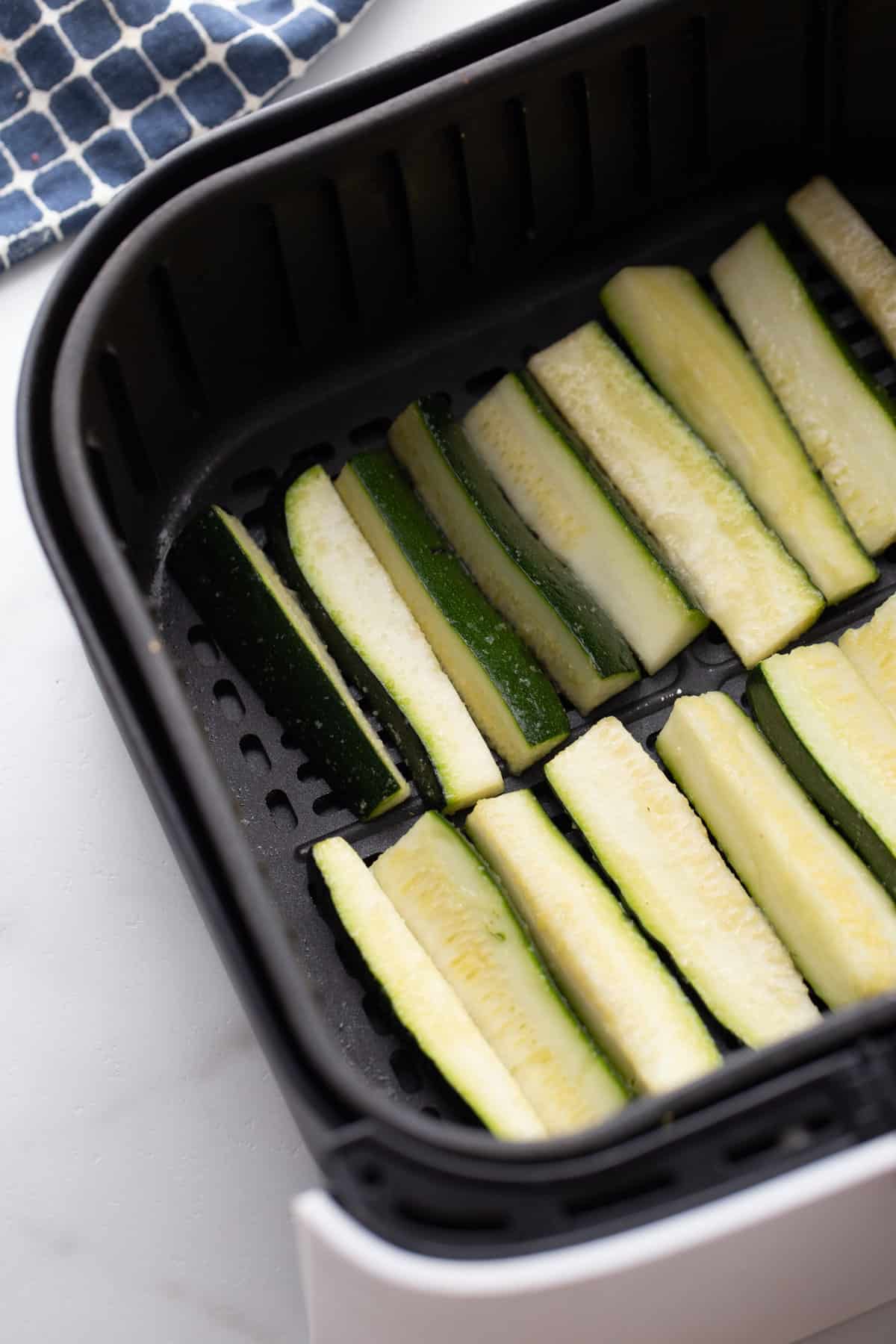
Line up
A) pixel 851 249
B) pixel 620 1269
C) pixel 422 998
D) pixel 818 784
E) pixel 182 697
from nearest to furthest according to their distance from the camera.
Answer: pixel 620 1269 < pixel 182 697 < pixel 422 998 < pixel 818 784 < pixel 851 249

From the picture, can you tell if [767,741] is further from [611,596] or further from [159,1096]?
[159,1096]

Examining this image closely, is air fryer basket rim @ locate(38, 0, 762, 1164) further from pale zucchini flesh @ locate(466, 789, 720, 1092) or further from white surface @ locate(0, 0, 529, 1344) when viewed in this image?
white surface @ locate(0, 0, 529, 1344)

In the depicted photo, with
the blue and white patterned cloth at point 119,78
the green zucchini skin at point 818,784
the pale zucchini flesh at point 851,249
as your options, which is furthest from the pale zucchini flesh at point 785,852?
the blue and white patterned cloth at point 119,78

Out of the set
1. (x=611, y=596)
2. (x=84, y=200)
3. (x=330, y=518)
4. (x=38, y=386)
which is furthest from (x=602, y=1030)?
(x=84, y=200)

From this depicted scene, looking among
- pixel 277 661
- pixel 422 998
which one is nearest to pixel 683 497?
pixel 277 661

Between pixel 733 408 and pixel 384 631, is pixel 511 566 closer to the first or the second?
pixel 384 631

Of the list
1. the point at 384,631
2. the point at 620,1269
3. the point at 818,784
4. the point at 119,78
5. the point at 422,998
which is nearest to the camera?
the point at 620,1269
